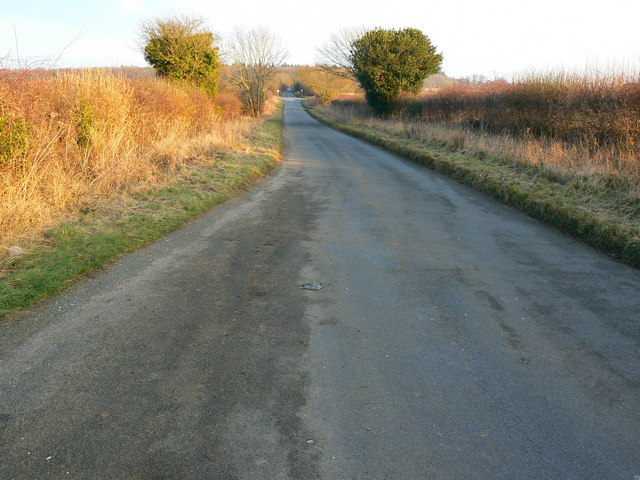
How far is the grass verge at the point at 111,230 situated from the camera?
5.38 metres

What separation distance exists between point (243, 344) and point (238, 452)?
1.42 m

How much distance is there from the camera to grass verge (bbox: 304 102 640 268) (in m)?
7.58

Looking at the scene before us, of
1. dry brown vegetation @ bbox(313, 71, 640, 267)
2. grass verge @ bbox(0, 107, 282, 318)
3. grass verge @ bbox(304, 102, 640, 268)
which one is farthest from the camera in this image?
dry brown vegetation @ bbox(313, 71, 640, 267)

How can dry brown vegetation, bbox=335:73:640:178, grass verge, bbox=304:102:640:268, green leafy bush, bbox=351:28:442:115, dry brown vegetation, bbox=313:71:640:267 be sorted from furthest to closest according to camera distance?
green leafy bush, bbox=351:28:442:115, dry brown vegetation, bbox=335:73:640:178, dry brown vegetation, bbox=313:71:640:267, grass verge, bbox=304:102:640:268

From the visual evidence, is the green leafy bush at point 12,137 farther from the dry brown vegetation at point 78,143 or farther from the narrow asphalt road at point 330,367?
the narrow asphalt road at point 330,367

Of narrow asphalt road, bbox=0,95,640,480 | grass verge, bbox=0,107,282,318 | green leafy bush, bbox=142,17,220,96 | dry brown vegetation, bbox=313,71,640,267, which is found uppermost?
green leafy bush, bbox=142,17,220,96

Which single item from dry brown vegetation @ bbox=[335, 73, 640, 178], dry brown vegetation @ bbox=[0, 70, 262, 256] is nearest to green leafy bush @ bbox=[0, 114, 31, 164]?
dry brown vegetation @ bbox=[0, 70, 262, 256]

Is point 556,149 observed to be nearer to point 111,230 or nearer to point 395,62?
point 111,230

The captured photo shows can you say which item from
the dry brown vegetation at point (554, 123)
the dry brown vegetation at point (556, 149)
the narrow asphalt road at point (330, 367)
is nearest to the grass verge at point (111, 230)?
the narrow asphalt road at point (330, 367)

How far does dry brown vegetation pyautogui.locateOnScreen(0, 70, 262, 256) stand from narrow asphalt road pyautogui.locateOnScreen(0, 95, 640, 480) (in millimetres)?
2519

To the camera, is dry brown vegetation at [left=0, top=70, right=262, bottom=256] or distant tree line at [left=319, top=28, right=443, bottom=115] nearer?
dry brown vegetation at [left=0, top=70, right=262, bottom=256]

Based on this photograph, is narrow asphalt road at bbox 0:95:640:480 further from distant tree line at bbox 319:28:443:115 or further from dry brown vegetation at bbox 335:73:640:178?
distant tree line at bbox 319:28:443:115

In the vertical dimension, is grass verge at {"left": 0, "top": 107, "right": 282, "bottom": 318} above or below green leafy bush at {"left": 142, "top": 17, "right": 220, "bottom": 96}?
below

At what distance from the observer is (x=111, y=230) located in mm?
7574
